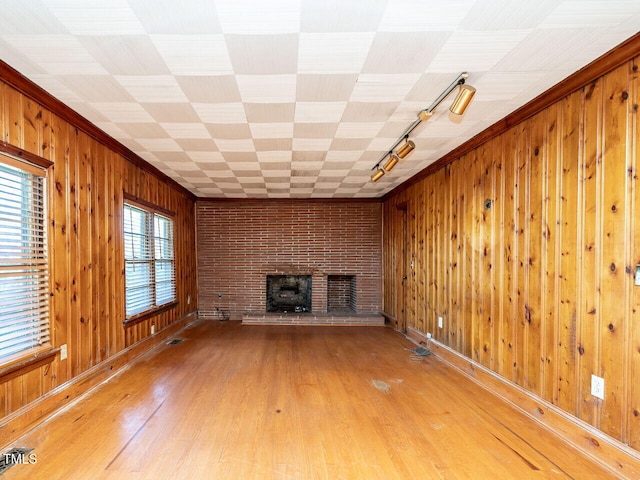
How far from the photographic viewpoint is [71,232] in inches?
102

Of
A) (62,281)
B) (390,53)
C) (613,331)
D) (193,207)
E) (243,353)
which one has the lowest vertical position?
(243,353)

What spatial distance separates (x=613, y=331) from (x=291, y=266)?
507 centimetres

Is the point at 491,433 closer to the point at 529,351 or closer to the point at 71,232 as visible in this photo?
the point at 529,351

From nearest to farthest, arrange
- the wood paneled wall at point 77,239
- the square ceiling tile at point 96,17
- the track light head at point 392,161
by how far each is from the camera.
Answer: the square ceiling tile at point 96,17, the wood paneled wall at point 77,239, the track light head at point 392,161

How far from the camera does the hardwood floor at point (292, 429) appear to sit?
1772 mm

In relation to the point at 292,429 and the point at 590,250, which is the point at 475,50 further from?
the point at 292,429

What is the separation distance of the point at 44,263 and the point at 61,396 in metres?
1.12

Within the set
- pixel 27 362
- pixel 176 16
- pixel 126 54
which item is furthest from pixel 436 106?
pixel 27 362

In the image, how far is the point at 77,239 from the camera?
2.66 meters

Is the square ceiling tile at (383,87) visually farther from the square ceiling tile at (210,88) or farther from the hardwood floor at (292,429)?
the hardwood floor at (292,429)

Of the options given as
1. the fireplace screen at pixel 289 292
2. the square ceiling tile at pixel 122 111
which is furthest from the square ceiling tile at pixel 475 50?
the fireplace screen at pixel 289 292

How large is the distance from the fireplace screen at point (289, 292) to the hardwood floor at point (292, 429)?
9.30 ft

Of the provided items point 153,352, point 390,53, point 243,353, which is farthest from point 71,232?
point 390,53

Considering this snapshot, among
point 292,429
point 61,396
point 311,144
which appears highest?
point 311,144
